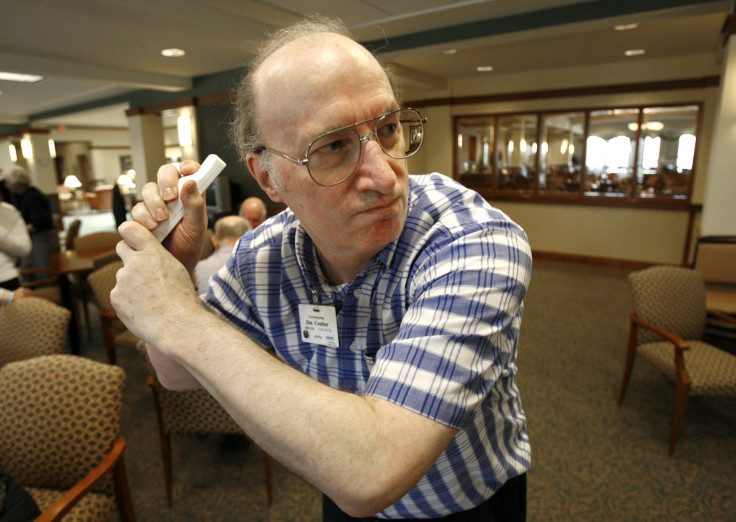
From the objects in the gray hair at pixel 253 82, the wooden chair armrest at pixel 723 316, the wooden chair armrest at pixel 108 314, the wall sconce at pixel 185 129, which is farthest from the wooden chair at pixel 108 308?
the wall sconce at pixel 185 129

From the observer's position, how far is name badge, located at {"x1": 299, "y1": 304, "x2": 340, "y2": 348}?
0.90 m

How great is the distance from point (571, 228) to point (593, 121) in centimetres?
182

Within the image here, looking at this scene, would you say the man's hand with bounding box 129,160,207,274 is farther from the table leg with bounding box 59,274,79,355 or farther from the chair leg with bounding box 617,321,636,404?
the table leg with bounding box 59,274,79,355

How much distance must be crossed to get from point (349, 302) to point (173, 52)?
6273 mm

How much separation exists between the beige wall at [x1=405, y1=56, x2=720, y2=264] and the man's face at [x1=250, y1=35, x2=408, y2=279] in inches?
296

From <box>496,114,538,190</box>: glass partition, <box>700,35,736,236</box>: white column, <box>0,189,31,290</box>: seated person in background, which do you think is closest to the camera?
<box>0,189,31,290</box>: seated person in background

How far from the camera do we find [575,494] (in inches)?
93.9

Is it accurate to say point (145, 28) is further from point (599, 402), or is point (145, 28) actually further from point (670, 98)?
point (670, 98)

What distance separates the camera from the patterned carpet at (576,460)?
2311mm

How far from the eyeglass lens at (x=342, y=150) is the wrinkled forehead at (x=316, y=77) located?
0.15ft

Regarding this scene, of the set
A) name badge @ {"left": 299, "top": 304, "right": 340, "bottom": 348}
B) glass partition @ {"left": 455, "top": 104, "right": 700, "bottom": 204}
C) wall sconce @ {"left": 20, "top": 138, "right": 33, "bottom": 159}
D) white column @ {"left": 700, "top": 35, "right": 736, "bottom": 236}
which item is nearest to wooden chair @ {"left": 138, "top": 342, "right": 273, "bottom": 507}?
name badge @ {"left": 299, "top": 304, "right": 340, "bottom": 348}

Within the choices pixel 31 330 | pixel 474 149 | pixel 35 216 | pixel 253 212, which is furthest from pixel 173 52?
pixel 474 149

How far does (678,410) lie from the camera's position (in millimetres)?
2602

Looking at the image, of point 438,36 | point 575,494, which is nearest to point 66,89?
point 438,36
